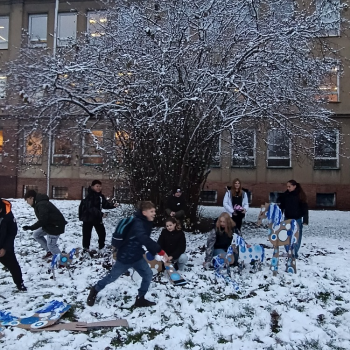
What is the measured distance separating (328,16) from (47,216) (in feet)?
30.2

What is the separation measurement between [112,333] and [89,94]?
25.7ft

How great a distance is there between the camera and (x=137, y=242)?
5.67 metres

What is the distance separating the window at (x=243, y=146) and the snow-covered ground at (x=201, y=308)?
4643 millimetres

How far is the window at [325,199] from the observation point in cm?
2078

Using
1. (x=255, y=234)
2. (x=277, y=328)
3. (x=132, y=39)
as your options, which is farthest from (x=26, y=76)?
(x=277, y=328)

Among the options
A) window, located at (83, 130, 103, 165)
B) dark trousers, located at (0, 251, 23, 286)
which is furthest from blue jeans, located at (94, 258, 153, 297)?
window, located at (83, 130, 103, 165)

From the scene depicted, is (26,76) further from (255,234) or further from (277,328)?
(277,328)

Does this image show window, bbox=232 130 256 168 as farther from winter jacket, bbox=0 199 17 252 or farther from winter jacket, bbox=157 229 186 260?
winter jacket, bbox=0 199 17 252

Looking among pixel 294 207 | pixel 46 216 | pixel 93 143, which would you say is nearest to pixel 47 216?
pixel 46 216

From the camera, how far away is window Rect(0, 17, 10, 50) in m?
24.3

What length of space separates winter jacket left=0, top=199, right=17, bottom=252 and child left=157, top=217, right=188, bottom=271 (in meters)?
2.62

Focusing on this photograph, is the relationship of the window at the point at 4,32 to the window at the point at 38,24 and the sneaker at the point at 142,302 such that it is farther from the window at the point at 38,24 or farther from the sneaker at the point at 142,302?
the sneaker at the point at 142,302

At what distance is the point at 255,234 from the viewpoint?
39.8 feet

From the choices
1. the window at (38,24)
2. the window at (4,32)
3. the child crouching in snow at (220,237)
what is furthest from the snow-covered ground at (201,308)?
the window at (4,32)
